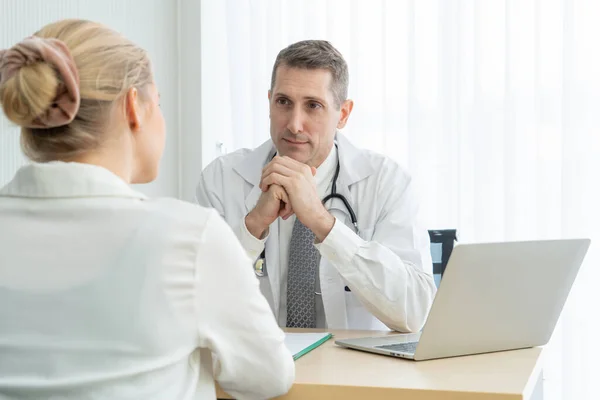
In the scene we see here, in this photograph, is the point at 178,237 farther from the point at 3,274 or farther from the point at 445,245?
the point at 445,245

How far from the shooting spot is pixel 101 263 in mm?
947

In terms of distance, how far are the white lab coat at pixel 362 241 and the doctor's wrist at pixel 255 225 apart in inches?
1.0

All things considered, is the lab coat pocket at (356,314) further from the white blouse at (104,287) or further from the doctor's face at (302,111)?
the white blouse at (104,287)

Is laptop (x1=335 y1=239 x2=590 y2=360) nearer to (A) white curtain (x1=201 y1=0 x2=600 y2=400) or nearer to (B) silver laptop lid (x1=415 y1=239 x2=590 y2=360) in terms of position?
(B) silver laptop lid (x1=415 y1=239 x2=590 y2=360)

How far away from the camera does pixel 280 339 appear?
1076mm

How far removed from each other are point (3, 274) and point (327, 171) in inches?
50.8

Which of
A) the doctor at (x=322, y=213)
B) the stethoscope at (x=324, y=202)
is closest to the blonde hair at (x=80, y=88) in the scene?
the doctor at (x=322, y=213)

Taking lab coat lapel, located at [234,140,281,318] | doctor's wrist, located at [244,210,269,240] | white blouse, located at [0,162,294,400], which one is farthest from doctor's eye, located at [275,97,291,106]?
white blouse, located at [0,162,294,400]

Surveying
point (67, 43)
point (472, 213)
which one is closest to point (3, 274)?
point (67, 43)

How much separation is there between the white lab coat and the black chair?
12 cm

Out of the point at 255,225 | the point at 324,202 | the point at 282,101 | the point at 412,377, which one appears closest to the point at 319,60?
the point at 282,101

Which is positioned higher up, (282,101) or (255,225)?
(282,101)

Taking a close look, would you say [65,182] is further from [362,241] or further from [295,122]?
[295,122]

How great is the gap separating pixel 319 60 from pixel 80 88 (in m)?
1.16
